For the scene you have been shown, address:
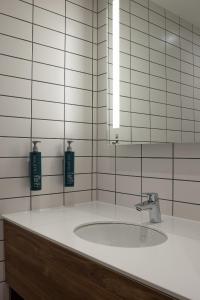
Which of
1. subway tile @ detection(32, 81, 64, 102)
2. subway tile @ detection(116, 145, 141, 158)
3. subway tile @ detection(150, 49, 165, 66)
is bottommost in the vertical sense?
subway tile @ detection(116, 145, 141, 158)

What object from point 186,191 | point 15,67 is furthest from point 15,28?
point 186,191

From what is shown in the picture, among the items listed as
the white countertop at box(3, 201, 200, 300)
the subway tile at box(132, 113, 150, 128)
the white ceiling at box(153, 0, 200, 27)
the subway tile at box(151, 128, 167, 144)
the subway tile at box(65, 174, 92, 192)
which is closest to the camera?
the white countertop at box(3, 201, 200, 300)

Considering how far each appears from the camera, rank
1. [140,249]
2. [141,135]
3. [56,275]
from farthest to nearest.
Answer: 1. [141,135]
2. [56,275]
3. [140,249]

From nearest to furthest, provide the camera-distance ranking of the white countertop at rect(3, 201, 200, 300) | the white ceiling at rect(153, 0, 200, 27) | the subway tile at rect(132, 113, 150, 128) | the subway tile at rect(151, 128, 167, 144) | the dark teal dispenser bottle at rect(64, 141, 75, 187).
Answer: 1. the white countertop at rect(3, 201, 200, 300)
2. the white ceiling at rect(153, 0, 200, 27)
3. the subway tile at rect(151, 128, 167, 144)
4. the subway tile at rect(132, 113, 150, 128)
5. the dark teal dispenser bottle at rect(64, 141, 75, 187)

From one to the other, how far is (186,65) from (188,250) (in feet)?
2.50

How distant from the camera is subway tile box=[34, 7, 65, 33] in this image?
1480 mm

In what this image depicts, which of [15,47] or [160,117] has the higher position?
[15,47]

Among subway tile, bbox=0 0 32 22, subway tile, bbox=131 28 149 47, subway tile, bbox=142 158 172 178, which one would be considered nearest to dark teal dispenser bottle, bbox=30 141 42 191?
subway tile, bbox=142 158 172 178

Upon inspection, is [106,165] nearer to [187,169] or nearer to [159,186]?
[159,186]

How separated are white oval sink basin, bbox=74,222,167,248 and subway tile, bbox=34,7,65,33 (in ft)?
3.50

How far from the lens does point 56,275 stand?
101 centimetres

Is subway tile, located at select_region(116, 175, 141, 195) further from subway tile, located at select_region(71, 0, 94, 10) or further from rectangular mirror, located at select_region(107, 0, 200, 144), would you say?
subway tile, located at select_region(71, 0, 94, 10)

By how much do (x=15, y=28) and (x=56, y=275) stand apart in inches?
45.5

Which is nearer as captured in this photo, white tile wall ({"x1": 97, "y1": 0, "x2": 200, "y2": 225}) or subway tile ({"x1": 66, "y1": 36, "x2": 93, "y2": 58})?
white tile wall ({"x1": 97, "y1": 0, "x2": 200, "y2": 225})
